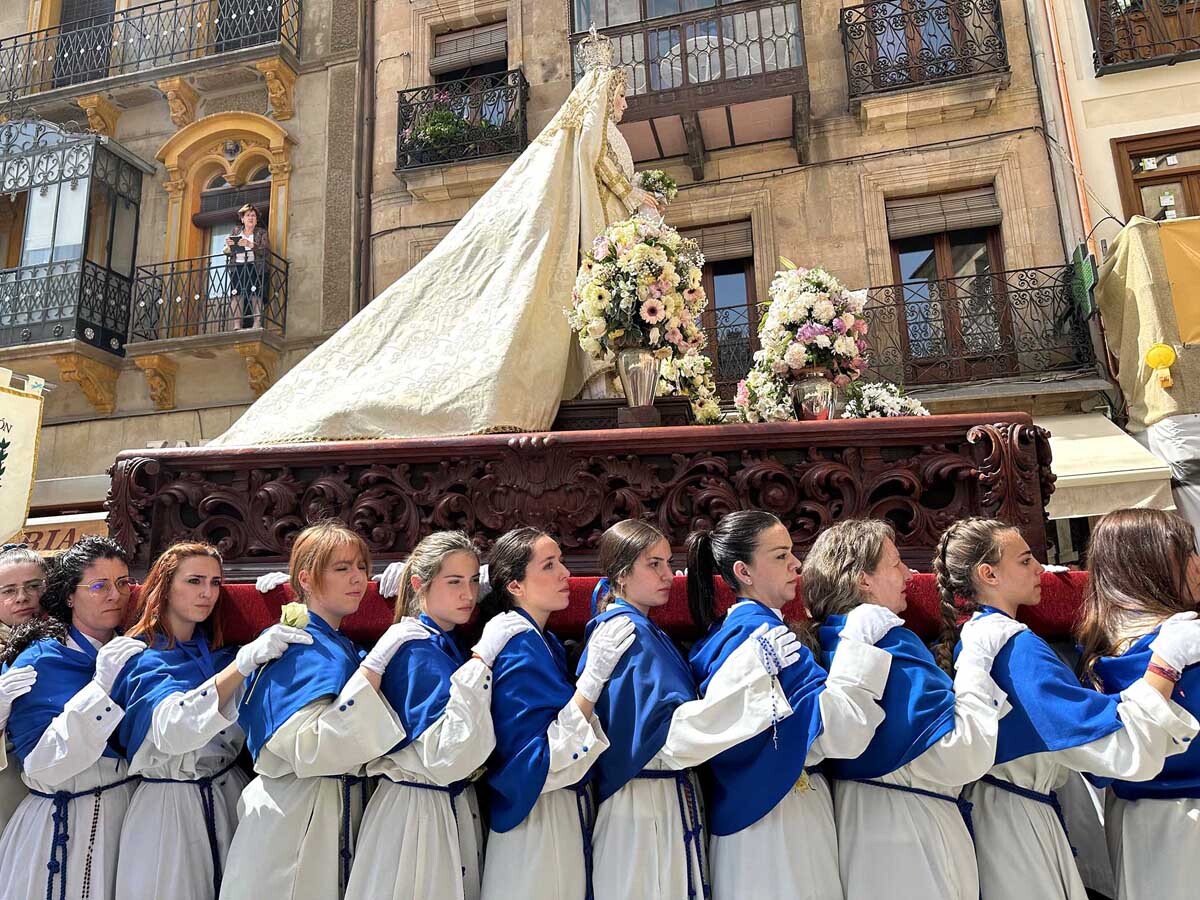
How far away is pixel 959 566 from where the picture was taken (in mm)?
2793

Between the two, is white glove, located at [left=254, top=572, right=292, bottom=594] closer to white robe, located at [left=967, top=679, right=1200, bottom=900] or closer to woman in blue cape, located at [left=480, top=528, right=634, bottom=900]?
woman in blue cape, located at [left=480, top=528, right=634, bottom=900]

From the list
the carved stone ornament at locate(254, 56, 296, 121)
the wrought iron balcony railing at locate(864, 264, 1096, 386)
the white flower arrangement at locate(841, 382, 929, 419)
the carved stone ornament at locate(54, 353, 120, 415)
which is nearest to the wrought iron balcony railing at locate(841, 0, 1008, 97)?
the wrought iron balcony railing at locate(864, 264, 1096, 386)

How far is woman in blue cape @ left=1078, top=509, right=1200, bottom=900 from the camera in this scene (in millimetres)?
2357

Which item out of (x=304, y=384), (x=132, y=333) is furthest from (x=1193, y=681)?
(x=132, y=333)

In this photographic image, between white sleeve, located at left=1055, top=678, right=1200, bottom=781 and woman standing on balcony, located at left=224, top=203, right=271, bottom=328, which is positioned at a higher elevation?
woman standing on balcony, located at left=224, top=203, right=271, bottom=328

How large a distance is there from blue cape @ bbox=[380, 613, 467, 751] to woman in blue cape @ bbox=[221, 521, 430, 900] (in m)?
0.03

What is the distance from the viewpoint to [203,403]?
11430 mm

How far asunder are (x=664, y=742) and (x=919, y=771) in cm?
70

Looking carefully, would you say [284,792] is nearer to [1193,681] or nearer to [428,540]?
[428,540]

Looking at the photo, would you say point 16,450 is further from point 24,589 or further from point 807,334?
point 807,334

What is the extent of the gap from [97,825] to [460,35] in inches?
461

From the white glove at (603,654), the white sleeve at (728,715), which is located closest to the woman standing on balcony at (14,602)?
the white glove at (603,654)

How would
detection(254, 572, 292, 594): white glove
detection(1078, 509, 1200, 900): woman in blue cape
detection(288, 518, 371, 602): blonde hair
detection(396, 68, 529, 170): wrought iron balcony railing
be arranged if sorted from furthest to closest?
1. detection(396, 68, 529, 170): wrought iron balcony railing
2. detection(254, 572, 292, 594): white glove
3. detection(288, 518, 371, 602): blonde hair
4. detection(1078, 509, 1200, 900): woman in blue cape

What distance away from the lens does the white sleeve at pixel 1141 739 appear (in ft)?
7.38
